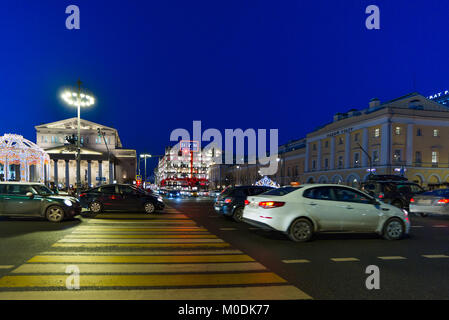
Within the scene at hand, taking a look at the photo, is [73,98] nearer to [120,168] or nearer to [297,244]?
[297,244]

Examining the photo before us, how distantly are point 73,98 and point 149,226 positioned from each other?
14669 millimetres

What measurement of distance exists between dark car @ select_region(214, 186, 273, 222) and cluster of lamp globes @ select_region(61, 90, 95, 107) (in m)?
13.4

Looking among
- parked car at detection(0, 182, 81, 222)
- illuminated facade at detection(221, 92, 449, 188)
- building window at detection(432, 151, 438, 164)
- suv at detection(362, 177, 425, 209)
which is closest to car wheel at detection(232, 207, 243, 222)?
parked car at detection(0, 182, 81, 222)

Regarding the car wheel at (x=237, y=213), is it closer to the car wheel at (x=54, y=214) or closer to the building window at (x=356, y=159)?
the car wheel at (x=54, y=214)

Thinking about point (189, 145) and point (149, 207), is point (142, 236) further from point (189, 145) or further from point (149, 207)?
point (189, 145)

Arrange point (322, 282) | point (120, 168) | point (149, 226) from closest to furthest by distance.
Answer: point (322, 282) → point (149, 226) → point (120, 168)

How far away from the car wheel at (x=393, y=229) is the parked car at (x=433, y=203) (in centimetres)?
714

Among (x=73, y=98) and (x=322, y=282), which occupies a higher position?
(x=73, y=98)

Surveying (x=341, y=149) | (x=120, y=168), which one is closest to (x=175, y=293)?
(x=341, y=149)

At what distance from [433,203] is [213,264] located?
1346cm

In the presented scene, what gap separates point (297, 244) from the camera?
802 cm

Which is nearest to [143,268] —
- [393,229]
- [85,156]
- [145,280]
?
[145,280]

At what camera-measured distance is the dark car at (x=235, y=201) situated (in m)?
12.9

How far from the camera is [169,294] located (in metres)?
4.38
